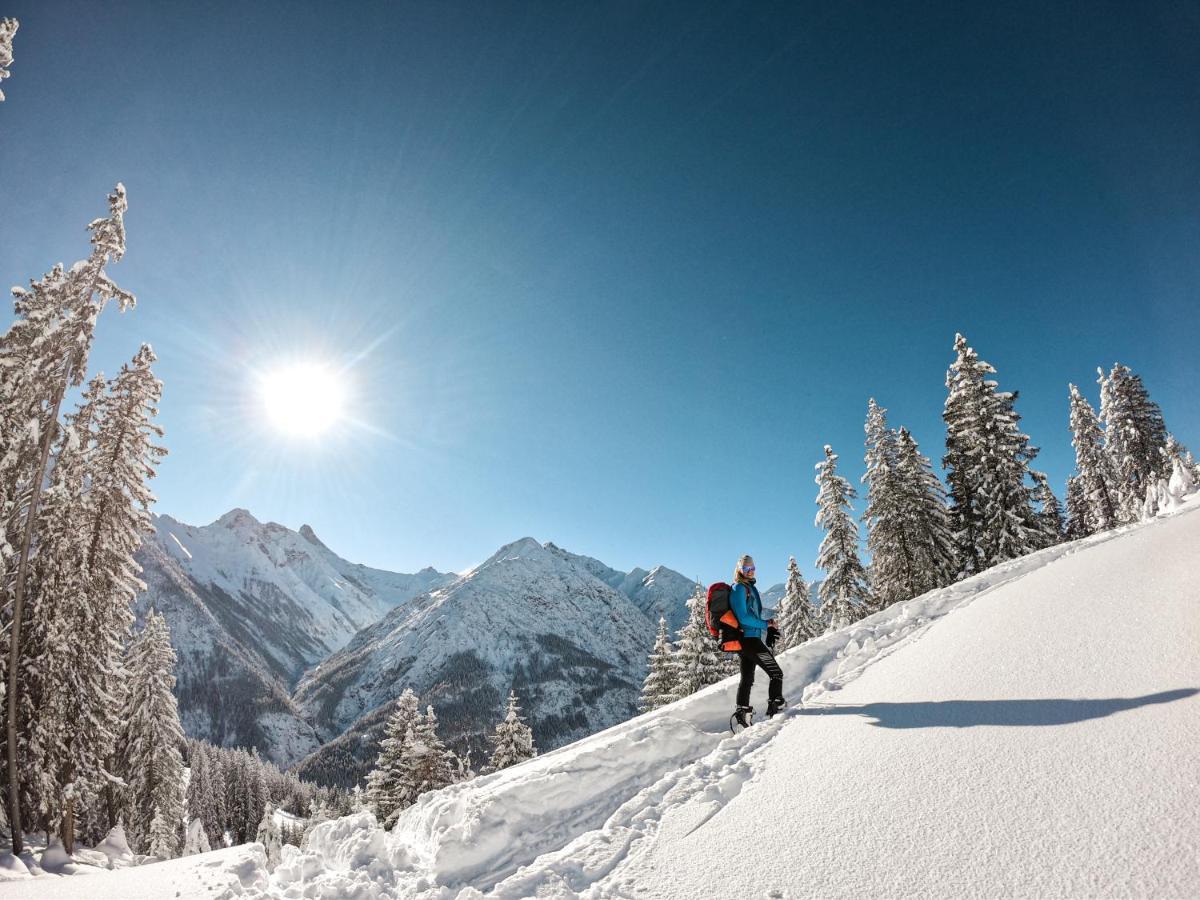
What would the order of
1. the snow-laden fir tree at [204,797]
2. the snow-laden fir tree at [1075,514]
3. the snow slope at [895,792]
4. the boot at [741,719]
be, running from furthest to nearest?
1. the snow-laden fir tree at [204,797]
2. the snow-laden fir tree at [1075,514]
3. the boot at [741,719]
4. the snow slope at [895,792]

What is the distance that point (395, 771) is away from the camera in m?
29.4

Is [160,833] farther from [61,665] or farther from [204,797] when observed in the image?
[204,797]

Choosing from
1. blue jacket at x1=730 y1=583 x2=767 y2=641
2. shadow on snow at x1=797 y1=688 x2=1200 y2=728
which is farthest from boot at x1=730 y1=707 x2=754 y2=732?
shadow on snow at x1=797 y1=688 x2=1200 y2=728

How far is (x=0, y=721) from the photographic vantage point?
46.4 feet

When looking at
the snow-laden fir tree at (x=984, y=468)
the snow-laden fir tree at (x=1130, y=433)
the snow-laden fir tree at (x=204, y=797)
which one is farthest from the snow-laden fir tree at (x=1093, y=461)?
the snow-laden fir tree at (x=204, y=797)

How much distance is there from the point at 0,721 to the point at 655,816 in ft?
63.8

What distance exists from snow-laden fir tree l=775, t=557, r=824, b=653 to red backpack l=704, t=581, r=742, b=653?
26.5 meters

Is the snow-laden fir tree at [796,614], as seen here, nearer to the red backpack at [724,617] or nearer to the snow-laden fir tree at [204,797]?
the red backpack at [724,617]

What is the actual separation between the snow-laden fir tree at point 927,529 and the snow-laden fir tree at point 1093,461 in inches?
1046

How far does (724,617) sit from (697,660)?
75.0ft

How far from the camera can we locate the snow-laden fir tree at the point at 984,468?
25.0 m

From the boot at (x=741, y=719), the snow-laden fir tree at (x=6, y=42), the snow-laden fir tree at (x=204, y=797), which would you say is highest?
the snow-laden fir tree at (x=6, y=42)

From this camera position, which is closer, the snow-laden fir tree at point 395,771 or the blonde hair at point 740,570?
the blonde hair at point 740,570

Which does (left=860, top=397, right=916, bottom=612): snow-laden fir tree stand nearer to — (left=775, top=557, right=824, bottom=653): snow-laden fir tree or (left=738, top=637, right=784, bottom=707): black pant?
(left=775, top=557, right=824, bottom=653): snow-laden fir tree
